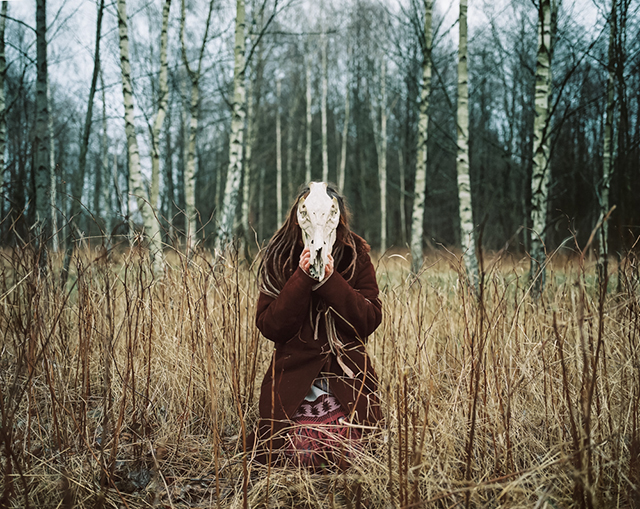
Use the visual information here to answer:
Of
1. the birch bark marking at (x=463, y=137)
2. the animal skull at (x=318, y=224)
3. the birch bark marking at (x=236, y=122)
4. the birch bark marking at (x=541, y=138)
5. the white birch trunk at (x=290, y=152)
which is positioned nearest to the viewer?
the animal skull at (x=318, y=224)

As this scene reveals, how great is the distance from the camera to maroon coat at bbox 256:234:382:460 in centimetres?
144

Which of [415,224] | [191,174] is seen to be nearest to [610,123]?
[415,224]

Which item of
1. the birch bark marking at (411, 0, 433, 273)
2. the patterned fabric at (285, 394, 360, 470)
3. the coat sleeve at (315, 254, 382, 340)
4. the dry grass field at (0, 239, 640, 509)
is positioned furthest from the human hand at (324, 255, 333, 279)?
the birch bark marking at (411, 0, 433, 273)

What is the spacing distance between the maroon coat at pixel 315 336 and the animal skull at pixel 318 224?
0.06m

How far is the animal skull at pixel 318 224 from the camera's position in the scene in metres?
1.41

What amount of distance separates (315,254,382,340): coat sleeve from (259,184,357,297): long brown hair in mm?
88

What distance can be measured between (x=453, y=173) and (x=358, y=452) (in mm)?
16165

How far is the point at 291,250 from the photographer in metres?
1.66

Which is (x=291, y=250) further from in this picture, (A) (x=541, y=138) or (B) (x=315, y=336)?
(A) (x=541, y=138)

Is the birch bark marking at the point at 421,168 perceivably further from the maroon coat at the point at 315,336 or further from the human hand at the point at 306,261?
the human hand at the point at 306,261

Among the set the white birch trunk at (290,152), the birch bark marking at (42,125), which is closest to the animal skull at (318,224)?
the birch bark marking at (42,125)

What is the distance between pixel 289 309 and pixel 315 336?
197mm

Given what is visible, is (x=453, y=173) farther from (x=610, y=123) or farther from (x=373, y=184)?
(x=610, y=123)

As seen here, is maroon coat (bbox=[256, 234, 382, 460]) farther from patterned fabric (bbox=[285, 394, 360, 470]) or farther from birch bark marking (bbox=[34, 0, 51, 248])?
birch bark marking (bbox=[34, 0, 51, 248])
